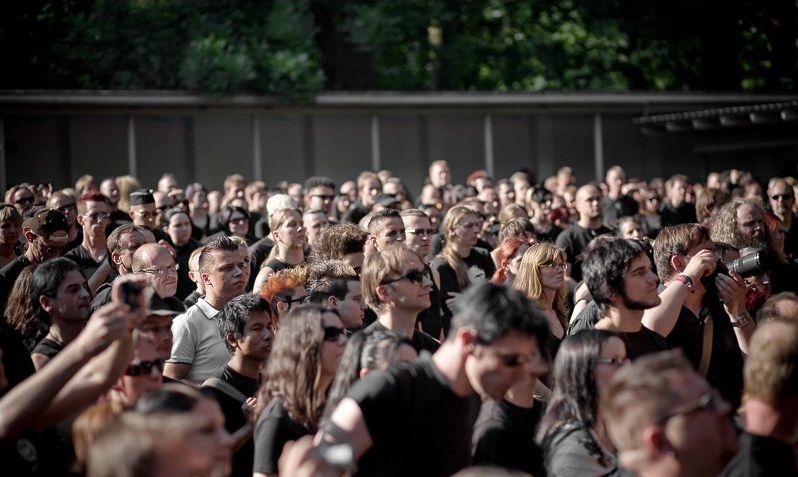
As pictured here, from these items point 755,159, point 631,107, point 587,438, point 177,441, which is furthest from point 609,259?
point 631,107

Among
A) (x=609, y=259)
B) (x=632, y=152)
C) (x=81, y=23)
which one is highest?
(x=81, y=23)

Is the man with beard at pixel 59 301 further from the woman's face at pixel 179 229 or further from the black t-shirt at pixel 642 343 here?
the woman's face at pixel 179 229

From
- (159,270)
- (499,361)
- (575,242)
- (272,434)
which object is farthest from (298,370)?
(575,242)

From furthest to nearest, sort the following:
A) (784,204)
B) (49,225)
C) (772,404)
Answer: (784,204)
(49,225)
(772,404)

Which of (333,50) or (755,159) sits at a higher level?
(333,50)

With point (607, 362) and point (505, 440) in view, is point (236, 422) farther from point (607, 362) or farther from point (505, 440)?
point (607, 362)

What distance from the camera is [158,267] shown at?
316 inches

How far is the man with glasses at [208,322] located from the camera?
7137 mm

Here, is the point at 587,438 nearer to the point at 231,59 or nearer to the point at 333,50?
the point at 231,59

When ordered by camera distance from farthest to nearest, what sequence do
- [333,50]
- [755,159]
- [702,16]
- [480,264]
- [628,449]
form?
[702,16] < [333,50] < [755,159] < [480,264] < [628,449]

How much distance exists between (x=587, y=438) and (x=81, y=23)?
20545 millimetres

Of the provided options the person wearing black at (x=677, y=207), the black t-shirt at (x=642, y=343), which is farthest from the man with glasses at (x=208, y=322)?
the person wearing black at (x=677, y=207)

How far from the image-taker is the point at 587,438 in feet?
16.2

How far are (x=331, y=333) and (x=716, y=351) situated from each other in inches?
121
